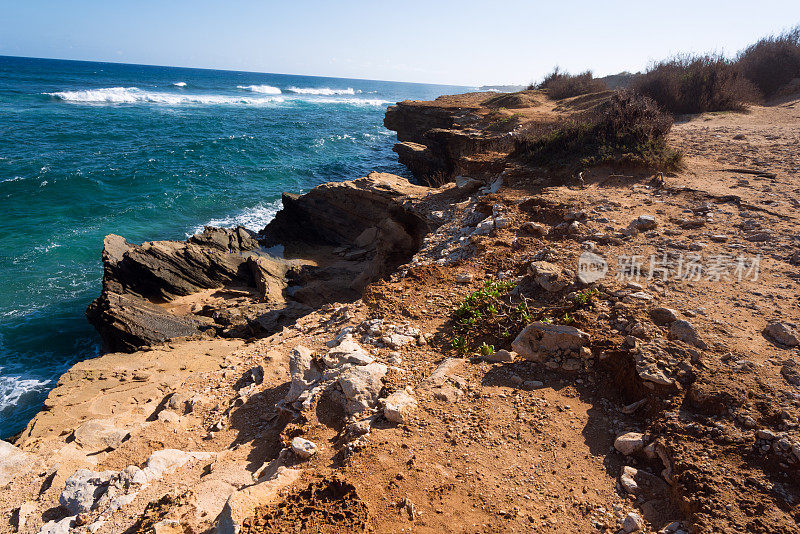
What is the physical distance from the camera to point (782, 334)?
3746mm

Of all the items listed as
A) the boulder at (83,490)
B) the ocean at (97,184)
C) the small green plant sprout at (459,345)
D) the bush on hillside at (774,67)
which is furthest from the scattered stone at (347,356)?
the bush on hillside at (774,67)

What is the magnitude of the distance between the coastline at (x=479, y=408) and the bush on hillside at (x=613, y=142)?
83cm

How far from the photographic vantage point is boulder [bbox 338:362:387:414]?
3.82m

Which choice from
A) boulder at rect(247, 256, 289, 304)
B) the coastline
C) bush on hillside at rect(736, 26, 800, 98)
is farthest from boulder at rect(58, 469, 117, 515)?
bush on hillside at rect(736, 26, 800, 98)

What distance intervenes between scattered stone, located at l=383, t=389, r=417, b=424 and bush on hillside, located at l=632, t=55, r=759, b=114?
1429 cm

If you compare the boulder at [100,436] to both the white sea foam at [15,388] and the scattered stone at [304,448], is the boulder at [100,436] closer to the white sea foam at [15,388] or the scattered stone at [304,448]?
the scattered stone at [304,448]

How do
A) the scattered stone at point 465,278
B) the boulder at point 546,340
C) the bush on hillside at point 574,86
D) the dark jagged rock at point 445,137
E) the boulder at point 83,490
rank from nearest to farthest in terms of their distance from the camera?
1. the boulder at point 83,490
2. the boulder at point 546,340
3. the scattered stone at point 465,278
4. the dark jagged rock at point 445,137
5. the bush on hillside at point 574,86

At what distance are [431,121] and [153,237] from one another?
15.4 metres

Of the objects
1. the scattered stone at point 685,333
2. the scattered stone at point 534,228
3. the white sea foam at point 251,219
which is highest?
the scattered stone at point 534,228

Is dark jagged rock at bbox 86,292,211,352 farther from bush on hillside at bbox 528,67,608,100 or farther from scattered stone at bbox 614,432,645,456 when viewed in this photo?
bush on hillside at bbox 528,67,608,100

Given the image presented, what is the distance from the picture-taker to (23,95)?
40.4m

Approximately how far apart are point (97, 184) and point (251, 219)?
28.2ft

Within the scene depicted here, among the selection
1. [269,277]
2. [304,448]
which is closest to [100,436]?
[304,448]

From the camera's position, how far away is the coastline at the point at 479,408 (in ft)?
9.29
